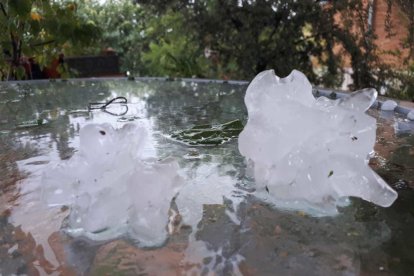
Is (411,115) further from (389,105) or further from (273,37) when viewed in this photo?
(273,37)

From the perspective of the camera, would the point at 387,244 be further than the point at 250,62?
No

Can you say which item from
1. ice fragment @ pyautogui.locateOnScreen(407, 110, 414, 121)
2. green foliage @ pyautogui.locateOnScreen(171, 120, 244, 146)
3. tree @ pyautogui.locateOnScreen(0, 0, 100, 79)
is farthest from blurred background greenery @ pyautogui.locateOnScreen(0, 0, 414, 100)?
green foliage @ pyautogui.locateOnScreen(171, 120, 244, 146)

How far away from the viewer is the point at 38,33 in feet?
11.4

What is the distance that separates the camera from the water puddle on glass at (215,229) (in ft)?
2.45

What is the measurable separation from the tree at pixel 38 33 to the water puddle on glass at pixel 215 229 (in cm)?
199

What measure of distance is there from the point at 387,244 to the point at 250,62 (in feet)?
10.4

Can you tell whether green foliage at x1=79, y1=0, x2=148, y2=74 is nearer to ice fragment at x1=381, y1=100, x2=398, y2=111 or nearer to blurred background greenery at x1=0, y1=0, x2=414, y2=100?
blurred background greenery at x1=0, y1=0, x2=414, y2=100

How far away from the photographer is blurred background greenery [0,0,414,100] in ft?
11.3

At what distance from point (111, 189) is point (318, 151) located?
0.45 meters

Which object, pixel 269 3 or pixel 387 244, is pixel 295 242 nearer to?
pixel 387 244

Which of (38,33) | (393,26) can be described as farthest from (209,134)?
(393,26)

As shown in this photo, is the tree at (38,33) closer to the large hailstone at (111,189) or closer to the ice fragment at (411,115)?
the large hailstone at (111,189)

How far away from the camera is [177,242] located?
0.82 metres

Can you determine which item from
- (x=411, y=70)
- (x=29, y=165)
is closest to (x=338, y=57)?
(x=411, y=70)
